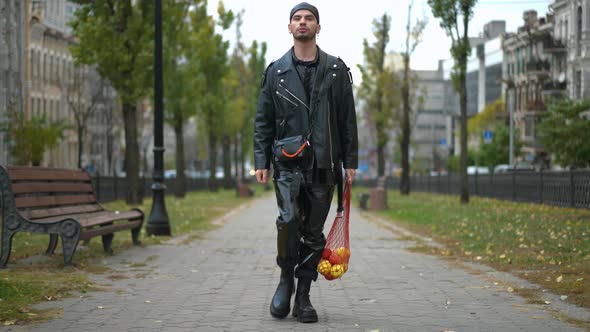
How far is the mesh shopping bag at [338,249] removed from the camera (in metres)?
7.78

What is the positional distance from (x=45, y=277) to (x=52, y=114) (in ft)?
209

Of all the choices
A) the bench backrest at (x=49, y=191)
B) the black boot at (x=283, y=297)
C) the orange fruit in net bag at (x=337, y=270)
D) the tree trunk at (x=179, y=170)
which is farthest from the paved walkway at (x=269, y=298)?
the tree trunk at (x=179, y=170)

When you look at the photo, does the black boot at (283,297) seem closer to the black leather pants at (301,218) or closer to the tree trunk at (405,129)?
the black leather pants at (301,218)

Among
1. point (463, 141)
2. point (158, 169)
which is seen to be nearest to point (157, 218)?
point (158, 169)

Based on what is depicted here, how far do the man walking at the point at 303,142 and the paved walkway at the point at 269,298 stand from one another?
→ 465mm

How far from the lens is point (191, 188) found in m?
64.9

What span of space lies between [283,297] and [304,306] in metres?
0.20

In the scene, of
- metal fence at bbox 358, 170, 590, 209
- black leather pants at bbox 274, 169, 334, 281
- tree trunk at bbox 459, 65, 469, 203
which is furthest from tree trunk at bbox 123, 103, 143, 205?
black leather pants at bbox 274, 169, 334, 281

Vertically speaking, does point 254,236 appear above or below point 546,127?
below

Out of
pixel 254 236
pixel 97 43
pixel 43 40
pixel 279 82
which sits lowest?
pixel 254 236

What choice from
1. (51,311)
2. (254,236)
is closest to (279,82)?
(51,311)

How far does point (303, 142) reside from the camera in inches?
297

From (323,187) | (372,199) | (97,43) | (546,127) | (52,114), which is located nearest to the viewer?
(323,187)

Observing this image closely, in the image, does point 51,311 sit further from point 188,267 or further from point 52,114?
point 52,114
